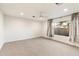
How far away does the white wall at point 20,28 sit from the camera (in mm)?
6041

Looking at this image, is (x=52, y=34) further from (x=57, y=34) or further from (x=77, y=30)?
(x=77, y=30)

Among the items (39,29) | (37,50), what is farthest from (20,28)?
(37,50)

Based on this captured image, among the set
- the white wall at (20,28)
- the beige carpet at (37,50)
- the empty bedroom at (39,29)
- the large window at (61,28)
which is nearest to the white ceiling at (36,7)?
the empty bedroom at (39,29)

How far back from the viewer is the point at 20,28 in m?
7.18

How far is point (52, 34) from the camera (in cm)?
862

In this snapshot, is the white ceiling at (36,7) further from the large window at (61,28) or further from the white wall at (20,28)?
the large window at (61,28)

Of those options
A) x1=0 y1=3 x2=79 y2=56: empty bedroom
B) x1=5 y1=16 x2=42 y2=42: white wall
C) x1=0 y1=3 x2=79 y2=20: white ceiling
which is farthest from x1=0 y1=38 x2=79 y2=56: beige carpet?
x1=0 y1=3 x2=79 y2=20: white ceiling

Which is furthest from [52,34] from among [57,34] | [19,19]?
[19,19]

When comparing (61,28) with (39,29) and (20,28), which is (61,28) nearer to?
(39,29)

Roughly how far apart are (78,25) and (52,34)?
3627 mm

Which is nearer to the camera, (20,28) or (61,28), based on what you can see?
(20,28)

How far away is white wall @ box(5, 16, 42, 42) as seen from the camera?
6041 millimetres

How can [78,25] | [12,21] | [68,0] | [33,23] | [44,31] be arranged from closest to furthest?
[68,0] → [78,25] → [12,21] → [33,23] → [44,31]

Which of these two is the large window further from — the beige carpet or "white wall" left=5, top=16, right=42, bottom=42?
the beige carpet
